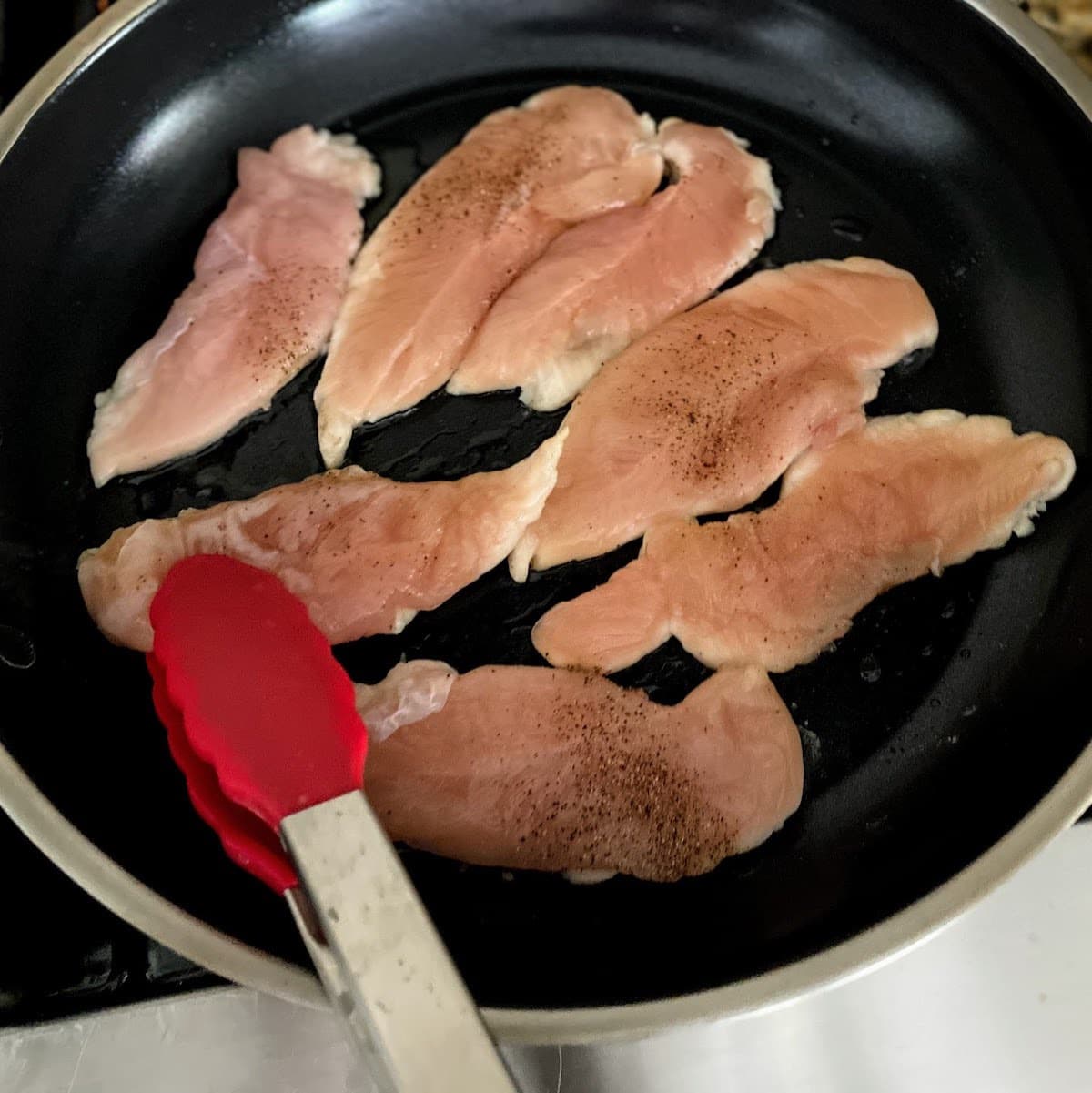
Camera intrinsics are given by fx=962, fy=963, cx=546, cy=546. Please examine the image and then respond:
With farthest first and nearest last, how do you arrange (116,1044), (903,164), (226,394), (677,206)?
(903,164) → (677,206) → (226,394) → (116,1044)

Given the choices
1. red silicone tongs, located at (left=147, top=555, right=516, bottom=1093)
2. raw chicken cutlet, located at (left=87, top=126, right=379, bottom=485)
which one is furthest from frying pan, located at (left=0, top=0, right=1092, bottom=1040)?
red silicone tongs, located at (left=147, top=555, right=516, bottom=1093)

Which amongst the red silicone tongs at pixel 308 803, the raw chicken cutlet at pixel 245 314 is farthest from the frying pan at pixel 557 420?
the red silicone tongs at pixel 308 803

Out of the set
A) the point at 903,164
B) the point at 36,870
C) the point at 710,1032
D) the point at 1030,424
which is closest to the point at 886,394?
the point at 1030,424

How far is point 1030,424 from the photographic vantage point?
1.31m

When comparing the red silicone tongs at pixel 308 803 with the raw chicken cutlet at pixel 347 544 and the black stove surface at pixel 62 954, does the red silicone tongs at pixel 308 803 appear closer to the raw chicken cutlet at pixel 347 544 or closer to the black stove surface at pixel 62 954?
the raw chicken cutlet at pixel 347 544

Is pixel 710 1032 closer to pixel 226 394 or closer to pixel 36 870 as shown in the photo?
pixel 36 870

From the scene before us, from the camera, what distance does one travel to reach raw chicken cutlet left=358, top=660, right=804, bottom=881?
1039mm

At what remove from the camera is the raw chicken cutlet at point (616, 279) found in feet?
4.26

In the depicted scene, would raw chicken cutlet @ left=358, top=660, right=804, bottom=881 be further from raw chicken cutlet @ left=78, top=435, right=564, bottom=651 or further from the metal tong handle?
the metal tong handle

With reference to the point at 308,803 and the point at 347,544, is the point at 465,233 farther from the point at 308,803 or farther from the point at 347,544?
the point at 308,803

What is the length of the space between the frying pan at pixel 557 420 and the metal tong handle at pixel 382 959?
0.19 meters

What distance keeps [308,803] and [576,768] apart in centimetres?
35

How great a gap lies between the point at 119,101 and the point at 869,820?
1.42 m

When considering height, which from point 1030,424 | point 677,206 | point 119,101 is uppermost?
point 119,101
